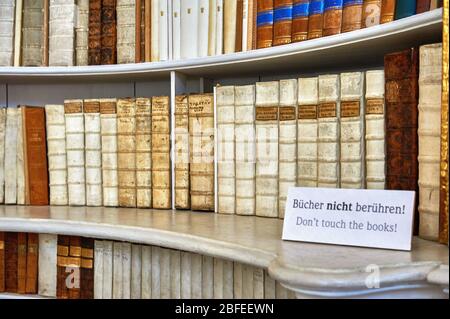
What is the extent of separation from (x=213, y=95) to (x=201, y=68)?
10 centimetres

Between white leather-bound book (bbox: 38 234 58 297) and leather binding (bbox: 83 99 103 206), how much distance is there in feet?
0.61

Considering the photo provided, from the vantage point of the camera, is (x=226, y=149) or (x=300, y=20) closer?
(x=300, y=20)

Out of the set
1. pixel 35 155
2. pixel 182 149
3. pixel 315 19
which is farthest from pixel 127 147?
pixel 315 19

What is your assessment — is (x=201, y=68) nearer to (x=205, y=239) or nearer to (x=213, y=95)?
(x=213, y=95)

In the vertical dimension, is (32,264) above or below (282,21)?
below

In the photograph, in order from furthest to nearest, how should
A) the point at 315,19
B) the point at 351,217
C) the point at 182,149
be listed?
the point at 182,149, the point at 315,19, the point at 351,217

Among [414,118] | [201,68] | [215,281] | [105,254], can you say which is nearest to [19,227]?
[105,254]

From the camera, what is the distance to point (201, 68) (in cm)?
139

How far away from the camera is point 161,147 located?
1426 millimetres

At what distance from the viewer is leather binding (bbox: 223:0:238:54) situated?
4.35ft

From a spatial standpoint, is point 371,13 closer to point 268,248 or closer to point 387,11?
point 387,11

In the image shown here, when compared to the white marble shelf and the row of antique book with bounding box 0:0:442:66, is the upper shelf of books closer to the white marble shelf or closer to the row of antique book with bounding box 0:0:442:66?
the row of antique book with bounding box 0:0:442:66

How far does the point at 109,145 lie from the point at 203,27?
1.41 feet

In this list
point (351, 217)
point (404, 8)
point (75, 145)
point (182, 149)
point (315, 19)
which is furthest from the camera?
point (75, 145)
